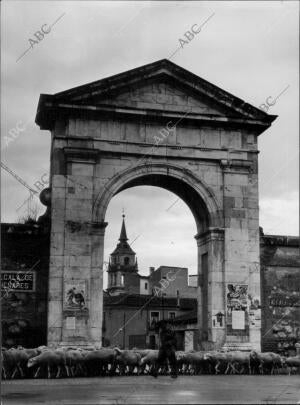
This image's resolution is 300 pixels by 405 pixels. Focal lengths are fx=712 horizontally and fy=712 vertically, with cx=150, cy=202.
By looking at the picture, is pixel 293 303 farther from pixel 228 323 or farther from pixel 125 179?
pixel 125 179

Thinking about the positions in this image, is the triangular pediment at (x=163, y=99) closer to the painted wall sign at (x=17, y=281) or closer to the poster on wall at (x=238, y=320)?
the painted wall sign at (x=17, y=281)

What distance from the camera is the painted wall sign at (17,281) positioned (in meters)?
22.7

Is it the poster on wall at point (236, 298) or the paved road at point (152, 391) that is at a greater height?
the poster on wall at point (236, 298)

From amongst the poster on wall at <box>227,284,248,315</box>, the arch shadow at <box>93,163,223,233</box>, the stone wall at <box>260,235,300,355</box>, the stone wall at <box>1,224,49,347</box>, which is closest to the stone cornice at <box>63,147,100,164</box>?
the arch shadow at <box>93,163,223,233</box>

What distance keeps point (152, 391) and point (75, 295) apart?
8.67 meters

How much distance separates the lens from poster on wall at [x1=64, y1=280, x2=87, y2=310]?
22.3 m

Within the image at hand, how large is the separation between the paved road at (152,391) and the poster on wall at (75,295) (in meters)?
4.45

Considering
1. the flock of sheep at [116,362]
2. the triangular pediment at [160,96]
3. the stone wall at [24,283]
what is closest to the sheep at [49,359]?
the flock of sheep at [116,362]

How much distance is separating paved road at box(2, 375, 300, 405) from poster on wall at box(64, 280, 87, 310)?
4446 mm

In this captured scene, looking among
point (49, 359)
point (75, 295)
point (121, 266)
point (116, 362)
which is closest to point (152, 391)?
point (49, 359)

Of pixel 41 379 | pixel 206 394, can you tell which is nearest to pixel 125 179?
pixel 41 379

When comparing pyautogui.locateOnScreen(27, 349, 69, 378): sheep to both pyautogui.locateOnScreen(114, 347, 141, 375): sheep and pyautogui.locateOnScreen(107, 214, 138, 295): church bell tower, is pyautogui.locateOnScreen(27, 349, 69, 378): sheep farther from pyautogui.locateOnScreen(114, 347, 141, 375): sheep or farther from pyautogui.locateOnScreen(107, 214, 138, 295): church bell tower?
pyautogui.locateOnScreen(107, 214, 138, 295): church bell tower

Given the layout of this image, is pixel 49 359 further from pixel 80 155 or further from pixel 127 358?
pixel 80 155

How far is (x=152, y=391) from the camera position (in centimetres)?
1411
